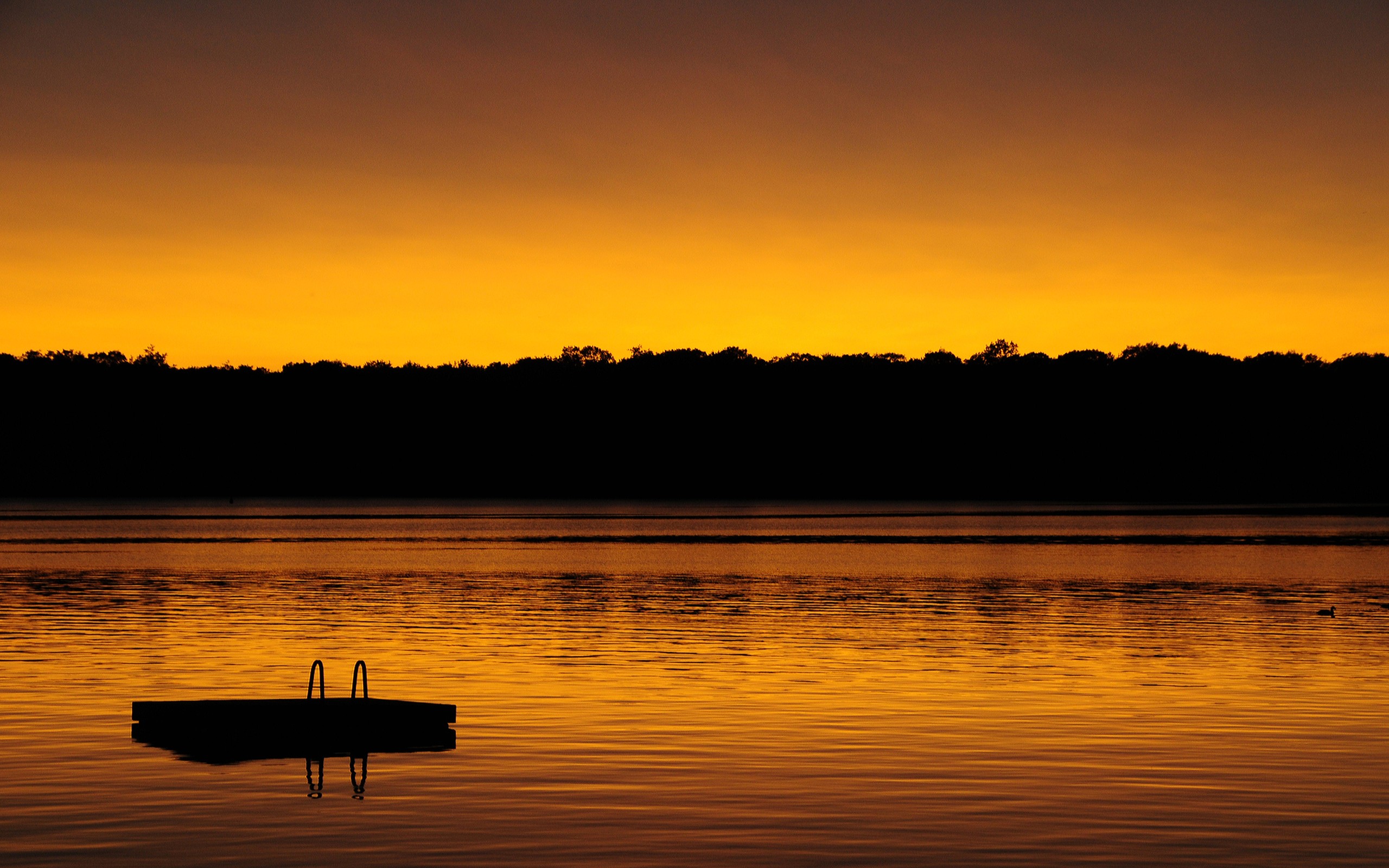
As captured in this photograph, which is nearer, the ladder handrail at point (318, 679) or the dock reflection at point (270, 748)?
the dock reflection at point (270, 748)

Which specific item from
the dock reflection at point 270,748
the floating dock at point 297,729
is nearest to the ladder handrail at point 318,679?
the floating dock at point 297,729

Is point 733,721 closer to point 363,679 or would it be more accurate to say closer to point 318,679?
point 363,679

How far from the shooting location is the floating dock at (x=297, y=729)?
30891 mm

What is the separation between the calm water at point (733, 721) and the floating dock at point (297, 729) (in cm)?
72

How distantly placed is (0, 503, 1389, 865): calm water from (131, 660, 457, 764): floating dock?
716mm

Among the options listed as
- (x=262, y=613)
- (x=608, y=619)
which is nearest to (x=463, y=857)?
(x=608, y=619)

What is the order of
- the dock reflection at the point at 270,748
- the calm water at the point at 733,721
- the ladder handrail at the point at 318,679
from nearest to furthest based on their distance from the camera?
the calm water at the point at 733,721
the dock reflection at the point at 270,748
the ladder handrail at the point at 318,679

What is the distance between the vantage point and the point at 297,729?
1225 inches

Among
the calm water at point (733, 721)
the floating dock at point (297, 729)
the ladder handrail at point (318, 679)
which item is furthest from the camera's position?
the ladder handrail at point (318, 679)

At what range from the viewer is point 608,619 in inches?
2506

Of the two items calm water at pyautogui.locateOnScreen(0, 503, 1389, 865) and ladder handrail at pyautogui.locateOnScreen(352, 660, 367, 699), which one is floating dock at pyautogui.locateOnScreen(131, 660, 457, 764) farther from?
calm water at pyautogui.locateOnScreen(0, 503, 1389, 865)

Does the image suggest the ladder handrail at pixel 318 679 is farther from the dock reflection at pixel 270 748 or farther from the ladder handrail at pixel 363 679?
the dock reflection at pixel 270 748

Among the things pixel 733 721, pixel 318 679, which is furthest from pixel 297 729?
pixel 318 679

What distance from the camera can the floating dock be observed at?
3089 centimetres
